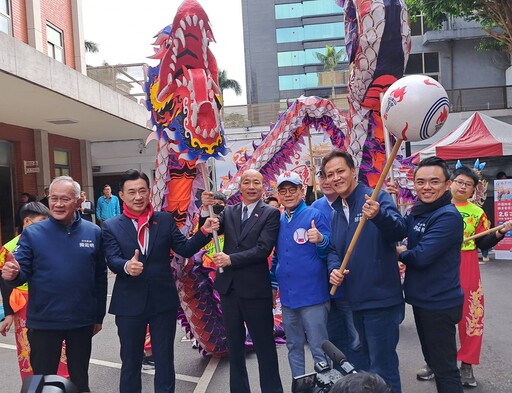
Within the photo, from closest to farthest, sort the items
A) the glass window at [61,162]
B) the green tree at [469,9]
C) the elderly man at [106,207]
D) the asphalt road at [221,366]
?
the asphalt road at [221,366]
the green tree at [469,9]
the elderly man at [106,207]
the glass window at [61,162]

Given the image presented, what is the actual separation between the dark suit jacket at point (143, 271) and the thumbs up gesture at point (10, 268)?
1.53 ft

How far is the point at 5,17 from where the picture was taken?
Answer: 9594mm

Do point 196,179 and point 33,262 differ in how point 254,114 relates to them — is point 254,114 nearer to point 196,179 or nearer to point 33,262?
point 196,179

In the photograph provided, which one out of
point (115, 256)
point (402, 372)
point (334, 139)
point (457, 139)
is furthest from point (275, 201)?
point (457, 139)

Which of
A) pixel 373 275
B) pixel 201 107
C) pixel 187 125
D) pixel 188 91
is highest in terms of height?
pixel 188 91

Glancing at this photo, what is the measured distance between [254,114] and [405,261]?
56.9ft

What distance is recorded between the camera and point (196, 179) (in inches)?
146

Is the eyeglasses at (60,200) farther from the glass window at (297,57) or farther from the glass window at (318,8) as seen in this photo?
the glass window at (318,8)

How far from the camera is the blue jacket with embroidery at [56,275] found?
254 centimetres

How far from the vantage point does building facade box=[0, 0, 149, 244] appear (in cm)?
706

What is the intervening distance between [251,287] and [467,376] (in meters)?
1.71

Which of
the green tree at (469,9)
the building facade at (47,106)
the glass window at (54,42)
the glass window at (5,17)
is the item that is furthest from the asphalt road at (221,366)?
the glass window at (54,42)

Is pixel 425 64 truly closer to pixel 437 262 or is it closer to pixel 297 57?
pixel 437 262

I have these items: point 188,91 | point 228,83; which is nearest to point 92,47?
point 228,83
